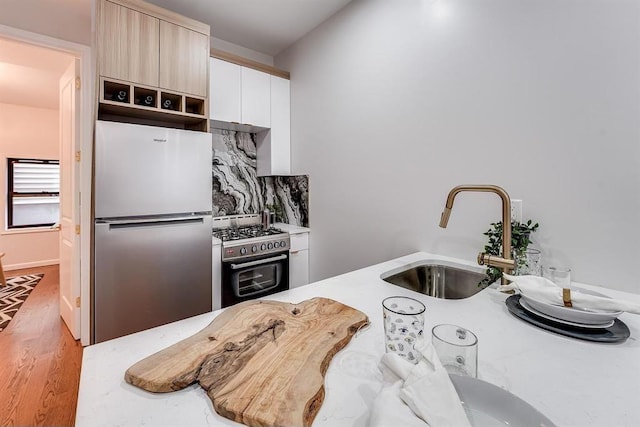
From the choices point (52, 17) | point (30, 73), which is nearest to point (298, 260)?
point (52, 17)

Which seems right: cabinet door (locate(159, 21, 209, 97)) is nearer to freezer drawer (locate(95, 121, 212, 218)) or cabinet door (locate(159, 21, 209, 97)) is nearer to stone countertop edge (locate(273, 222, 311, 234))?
freezer drawer (locate(95, 121, 212, 218))

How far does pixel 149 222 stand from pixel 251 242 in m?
0.73

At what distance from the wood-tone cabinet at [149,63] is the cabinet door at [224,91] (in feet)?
0.42

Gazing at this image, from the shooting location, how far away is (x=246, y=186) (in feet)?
10.0

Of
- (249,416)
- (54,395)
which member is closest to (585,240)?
(249,416)

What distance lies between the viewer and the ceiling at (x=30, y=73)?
7.88 feet

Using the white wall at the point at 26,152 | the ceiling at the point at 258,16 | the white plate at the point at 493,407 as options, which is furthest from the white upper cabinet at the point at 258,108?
the white wall at the point at 26,152

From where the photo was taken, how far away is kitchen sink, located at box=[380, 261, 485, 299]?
1.50 m

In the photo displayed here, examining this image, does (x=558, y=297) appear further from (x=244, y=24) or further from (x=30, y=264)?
(x=30, y=264)

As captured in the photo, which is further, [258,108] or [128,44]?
[258,108]

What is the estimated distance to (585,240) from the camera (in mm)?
1258

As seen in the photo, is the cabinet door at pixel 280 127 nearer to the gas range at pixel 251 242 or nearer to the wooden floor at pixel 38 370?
the gas range at pixel 251 242

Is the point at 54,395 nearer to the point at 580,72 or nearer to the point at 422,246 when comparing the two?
the point at 422,246

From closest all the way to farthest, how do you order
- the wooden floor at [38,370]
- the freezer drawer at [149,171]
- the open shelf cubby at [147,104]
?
the wooden floor at [38,370] → the freezer drawer at [149,171] → the open shelf cubby at [147,104]
